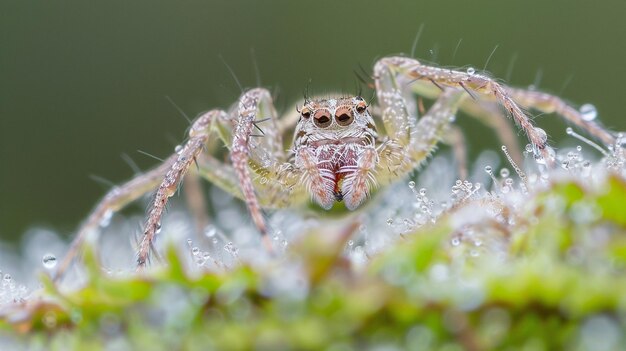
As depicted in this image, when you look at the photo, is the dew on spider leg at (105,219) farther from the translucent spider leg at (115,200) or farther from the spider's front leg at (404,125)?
the spider's front leg at (404,125)

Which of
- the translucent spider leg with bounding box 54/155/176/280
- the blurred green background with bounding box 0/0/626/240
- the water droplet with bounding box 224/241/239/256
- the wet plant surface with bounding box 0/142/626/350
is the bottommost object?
the blurred green background with bounding box 0/0/626/240

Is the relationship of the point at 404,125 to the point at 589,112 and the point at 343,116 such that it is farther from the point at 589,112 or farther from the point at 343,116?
the point at 589,112

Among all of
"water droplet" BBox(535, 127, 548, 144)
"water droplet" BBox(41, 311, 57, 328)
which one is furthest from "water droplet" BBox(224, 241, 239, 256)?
"water droplet" BBox(535, 127, 548, 144)

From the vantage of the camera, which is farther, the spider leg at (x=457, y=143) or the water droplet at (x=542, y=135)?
the spider leg at (x=457, y=143)

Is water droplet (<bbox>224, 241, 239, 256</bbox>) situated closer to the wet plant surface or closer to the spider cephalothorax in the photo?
the wet plant surface

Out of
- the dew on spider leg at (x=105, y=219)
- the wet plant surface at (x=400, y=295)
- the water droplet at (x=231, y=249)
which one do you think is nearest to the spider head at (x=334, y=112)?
the dew on spider leg at (x=105, y=219)

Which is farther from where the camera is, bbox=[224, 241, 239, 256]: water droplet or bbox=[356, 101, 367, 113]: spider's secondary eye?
bbox=[356, 101, 367, 113]: spider's secondary eye

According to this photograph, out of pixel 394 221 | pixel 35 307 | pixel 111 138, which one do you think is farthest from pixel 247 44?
pixel 35 307
